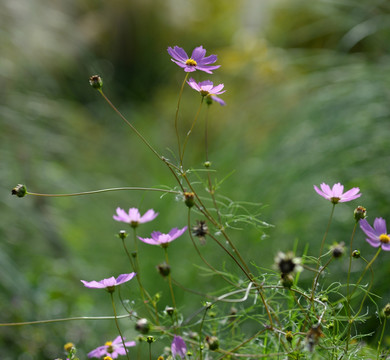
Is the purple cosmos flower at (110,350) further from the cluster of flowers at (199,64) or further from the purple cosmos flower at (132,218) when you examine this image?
the cluster of flowers at (199,64)

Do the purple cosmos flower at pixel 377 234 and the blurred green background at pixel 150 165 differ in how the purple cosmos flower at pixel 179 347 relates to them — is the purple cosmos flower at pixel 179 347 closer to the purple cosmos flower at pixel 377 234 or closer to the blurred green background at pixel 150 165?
the purple cosmos flower at pixel 377 234

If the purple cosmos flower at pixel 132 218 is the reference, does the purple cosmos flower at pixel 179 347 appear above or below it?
below

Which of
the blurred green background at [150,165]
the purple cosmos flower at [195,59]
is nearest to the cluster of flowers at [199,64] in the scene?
the purple cosmos flower at [195,59]

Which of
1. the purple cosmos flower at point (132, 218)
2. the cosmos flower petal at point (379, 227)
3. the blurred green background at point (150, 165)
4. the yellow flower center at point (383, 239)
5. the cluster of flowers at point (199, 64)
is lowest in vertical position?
the yellow flower center at point (383, 239)

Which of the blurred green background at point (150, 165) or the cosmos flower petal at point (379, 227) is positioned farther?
the blurred green background at point (150, 165)

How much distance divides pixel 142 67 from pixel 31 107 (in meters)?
2.09

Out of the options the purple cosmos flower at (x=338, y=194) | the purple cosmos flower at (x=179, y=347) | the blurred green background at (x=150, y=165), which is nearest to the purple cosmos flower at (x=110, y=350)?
the purple cosmos flower at (x=179, y=347)

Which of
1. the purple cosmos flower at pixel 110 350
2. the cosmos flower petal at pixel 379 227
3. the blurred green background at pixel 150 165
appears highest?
the blurred green background at pixel 150 165

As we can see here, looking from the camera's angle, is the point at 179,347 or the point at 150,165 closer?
the point at 179,347

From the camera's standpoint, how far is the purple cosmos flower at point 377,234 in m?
0.45

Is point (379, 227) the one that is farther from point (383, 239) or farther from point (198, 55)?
point (198, 55)

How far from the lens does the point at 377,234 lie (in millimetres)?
473

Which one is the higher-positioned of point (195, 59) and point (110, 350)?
point (195, 59)

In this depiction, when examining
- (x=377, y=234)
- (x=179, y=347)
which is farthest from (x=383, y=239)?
(x=179, y=347)
